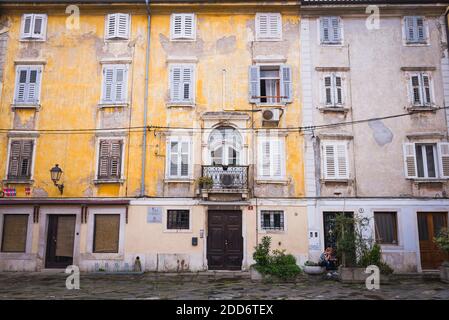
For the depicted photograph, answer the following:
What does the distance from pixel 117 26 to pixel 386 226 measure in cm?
1444

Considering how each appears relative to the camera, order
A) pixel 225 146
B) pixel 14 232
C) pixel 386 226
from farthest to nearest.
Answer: pixel 225 146, pixel 14 232, pixel 386 226

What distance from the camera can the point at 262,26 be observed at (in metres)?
17.2

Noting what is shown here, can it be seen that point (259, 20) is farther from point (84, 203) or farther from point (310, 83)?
point (84, 203)

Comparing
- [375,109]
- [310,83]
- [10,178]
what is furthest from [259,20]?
[10,178]

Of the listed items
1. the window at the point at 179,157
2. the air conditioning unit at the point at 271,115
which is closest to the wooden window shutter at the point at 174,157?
the window at the point at 179,157

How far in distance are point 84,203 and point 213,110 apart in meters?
6.61

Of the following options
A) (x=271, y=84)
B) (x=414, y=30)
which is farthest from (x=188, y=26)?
(x=414, y=30)

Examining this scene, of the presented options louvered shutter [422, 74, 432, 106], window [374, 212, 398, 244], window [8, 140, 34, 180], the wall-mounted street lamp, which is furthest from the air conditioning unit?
window [8, 140, 34, 180]

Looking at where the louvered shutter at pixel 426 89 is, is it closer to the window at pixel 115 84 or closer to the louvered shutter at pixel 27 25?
the window at pixel 115 84

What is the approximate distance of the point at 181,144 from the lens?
16.4 meters

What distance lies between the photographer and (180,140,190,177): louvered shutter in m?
16.2

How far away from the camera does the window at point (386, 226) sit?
1580 cm

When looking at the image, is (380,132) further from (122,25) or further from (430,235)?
(122,25)

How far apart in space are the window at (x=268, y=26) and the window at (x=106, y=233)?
10.0m
